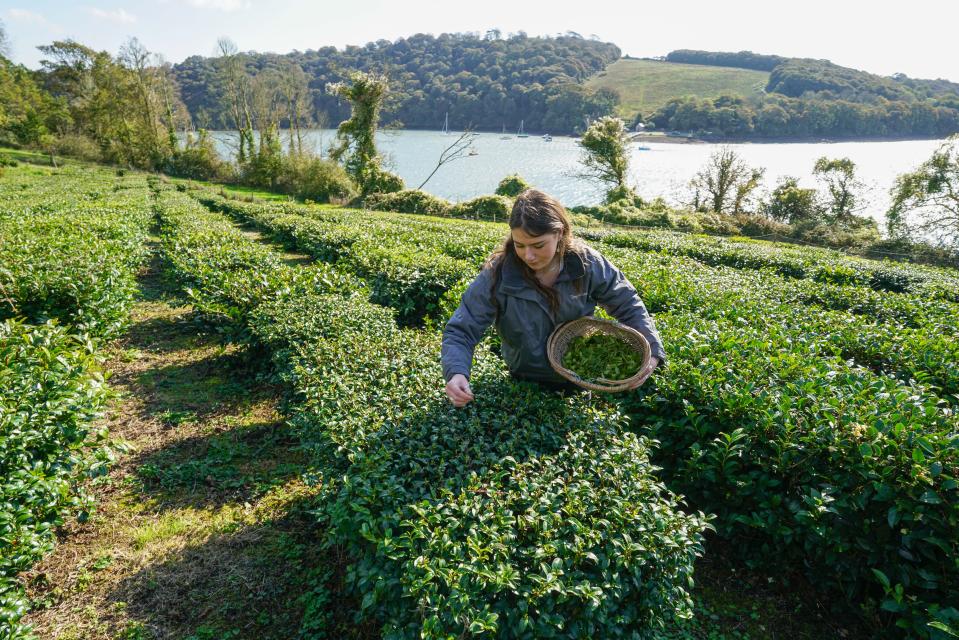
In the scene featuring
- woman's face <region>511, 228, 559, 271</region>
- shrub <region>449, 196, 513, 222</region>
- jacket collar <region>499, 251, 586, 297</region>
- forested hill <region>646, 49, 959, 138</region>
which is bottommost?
shrub <region>449, 196, 513, 222</region>

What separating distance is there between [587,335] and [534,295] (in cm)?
55

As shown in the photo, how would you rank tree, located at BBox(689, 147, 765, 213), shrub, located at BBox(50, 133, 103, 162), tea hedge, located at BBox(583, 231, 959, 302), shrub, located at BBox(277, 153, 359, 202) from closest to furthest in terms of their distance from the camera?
tea hedge, located at BBox(583, 231, 959, 302)
shrub, located at BBox(277, 153, 359, 202)
tree, located at BBox(689, 147, 765, 213)
shrub, located at BBox(50, 133, 103, 162)

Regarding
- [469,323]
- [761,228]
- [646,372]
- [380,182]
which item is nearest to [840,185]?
[761,228]

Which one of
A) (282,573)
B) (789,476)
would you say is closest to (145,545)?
(282,573)

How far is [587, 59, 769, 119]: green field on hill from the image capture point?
99875 millimetres

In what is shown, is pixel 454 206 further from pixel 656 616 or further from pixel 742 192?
pixel 656 616

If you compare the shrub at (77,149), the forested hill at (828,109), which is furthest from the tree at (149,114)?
the forested hill at (828,109)

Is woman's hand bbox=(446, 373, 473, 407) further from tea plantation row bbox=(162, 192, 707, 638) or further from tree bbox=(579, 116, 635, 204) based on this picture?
tree bbox=(579, 116, 635, 204)

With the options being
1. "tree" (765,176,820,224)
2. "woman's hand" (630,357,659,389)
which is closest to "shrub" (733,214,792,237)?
"tree" (765,176,820,224)

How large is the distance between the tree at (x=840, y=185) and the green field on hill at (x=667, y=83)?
60.0 m

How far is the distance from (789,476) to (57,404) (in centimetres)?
462

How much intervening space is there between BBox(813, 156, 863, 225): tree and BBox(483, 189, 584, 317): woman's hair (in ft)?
132

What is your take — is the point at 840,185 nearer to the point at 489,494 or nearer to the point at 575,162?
the point at 575,162

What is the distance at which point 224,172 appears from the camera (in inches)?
1791
